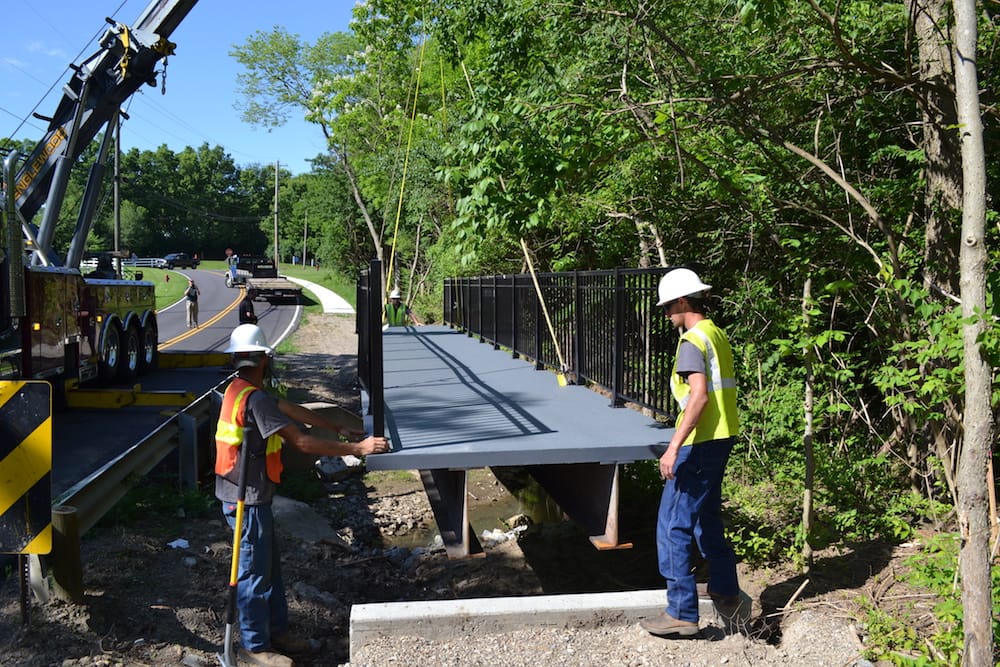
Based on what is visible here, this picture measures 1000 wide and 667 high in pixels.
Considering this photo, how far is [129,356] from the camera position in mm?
12375

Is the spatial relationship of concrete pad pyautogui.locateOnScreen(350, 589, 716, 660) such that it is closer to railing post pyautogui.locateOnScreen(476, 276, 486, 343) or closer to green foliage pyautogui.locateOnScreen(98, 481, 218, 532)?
green foliage pyautogui.locateOnScreen(98, 481, 218, 532)

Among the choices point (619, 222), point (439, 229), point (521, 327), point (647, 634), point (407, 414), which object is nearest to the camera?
point (647, 634)

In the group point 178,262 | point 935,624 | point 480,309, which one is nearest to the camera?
point 935,624

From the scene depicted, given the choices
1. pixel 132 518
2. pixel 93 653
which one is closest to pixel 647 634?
pixel 93 653

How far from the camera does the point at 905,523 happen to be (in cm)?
605

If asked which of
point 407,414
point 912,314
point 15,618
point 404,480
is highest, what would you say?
point 912,314

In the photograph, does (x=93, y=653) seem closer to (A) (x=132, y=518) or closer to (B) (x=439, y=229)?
(A) (x=132, y=518)

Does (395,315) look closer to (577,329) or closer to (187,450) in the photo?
(187,450)

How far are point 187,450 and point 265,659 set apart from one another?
13.7 feet

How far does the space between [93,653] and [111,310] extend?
7.99m

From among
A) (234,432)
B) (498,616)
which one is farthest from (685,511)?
(234,432)

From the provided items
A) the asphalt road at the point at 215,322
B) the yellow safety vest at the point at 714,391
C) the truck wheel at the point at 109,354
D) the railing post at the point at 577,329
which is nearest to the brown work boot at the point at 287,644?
the yellow safety vest at the point at 714,391

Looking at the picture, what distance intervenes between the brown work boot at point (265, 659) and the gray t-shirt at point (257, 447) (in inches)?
36.9

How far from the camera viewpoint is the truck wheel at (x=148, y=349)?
13.1 meters
